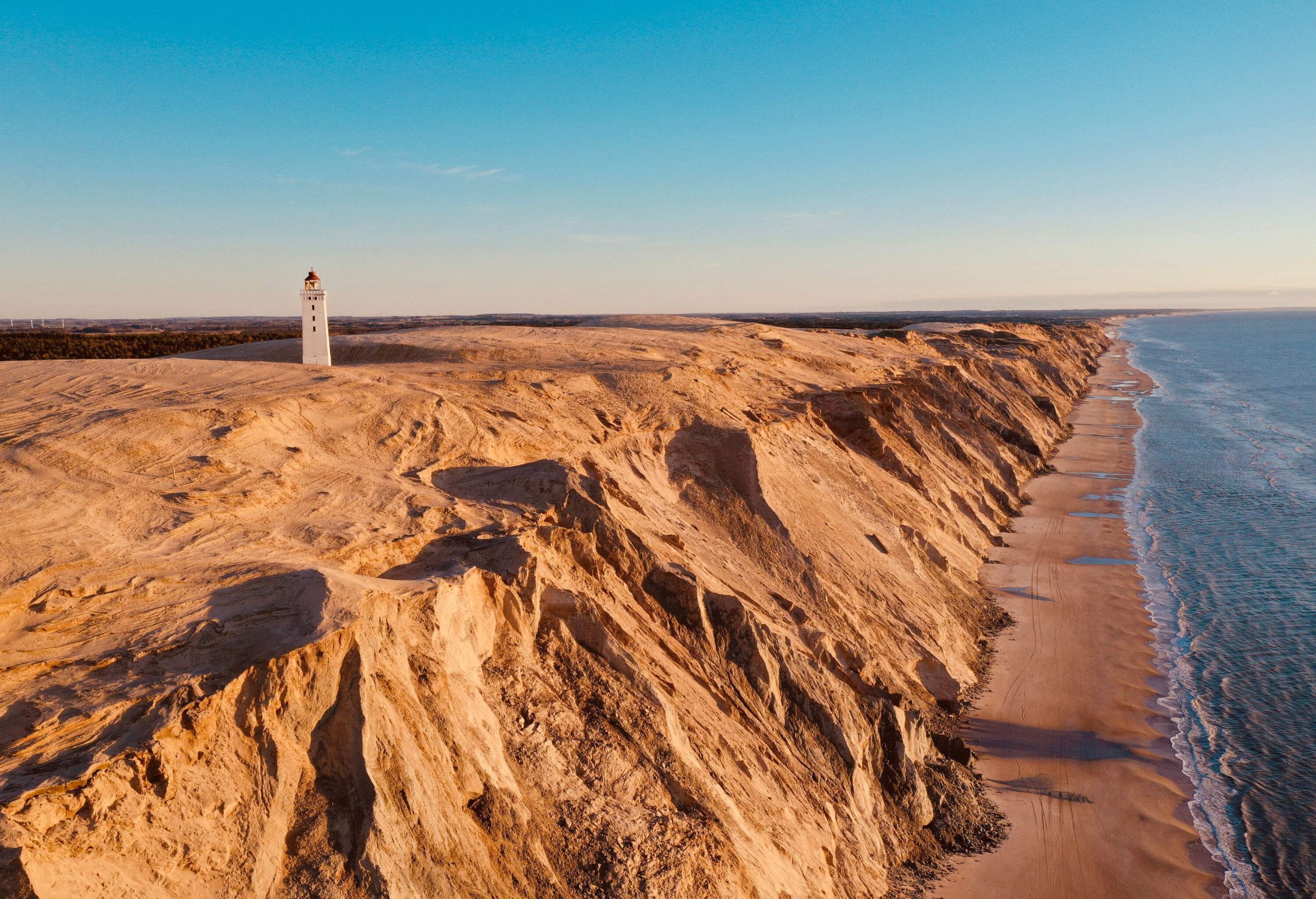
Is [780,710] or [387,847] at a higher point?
[387,847]

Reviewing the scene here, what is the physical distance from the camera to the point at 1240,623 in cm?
2089

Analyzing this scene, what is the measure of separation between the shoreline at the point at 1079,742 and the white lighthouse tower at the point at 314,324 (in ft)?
74.4

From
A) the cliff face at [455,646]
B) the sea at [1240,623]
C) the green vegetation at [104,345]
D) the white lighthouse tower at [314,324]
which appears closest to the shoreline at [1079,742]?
the sea at [1240,623]

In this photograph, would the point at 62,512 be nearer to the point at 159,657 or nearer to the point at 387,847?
the point at 159,657

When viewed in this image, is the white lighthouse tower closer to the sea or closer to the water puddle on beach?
the water puddle on beach

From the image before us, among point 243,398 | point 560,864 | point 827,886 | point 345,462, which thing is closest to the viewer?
point 560,864

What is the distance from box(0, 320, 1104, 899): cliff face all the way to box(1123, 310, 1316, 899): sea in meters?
4.35

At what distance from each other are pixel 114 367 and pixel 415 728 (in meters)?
20.1

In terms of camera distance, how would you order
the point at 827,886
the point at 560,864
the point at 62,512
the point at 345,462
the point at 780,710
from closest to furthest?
the point at 560,864
the point at 827,886
the point at 62,512
the point at 780,710
the point at 345,462

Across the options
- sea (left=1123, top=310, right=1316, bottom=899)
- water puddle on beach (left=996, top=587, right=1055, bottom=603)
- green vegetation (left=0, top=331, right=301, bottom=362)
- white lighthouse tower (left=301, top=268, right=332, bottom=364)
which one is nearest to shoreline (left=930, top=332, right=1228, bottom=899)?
water puddle on beach (left=996, top=587, right=1055, bottom=603)

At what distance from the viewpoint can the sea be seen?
13406 millimetres

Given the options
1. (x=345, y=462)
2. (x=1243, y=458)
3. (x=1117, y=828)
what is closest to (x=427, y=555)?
(x=345, y=462)

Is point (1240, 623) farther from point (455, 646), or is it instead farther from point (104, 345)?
point (104, 345)

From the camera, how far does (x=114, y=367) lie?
23234mm
